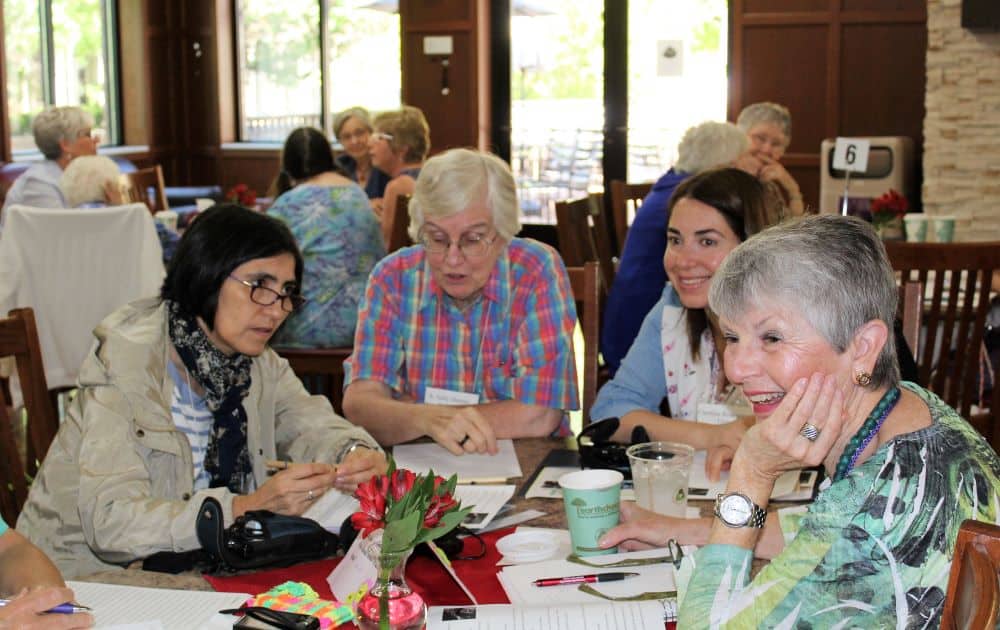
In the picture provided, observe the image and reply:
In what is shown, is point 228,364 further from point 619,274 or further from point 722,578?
point 619,274

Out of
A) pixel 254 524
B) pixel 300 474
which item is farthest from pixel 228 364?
pixel 254 524

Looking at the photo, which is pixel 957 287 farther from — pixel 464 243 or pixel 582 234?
pixel 582 234

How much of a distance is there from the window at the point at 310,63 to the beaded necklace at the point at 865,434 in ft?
29.9

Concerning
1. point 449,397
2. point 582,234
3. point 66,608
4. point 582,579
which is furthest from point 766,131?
point 66,608

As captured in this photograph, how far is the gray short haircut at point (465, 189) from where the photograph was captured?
2.75 metres

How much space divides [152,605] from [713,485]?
100 centimetres

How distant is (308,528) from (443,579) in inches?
8.7

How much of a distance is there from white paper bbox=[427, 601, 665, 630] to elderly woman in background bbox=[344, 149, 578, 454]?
1.13 m

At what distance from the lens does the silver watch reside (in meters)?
1.42

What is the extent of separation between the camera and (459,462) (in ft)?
7.57

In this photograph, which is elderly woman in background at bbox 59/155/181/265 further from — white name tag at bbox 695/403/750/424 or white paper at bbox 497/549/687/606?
white paper at bbox 497/549/687/606

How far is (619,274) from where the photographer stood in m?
4.05

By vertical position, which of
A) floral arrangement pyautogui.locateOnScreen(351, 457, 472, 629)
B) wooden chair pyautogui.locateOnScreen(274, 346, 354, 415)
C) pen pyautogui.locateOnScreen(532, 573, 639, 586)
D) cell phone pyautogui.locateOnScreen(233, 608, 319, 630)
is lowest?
wooden chair pyautogui.locateOnScreen(274, 346, 354, 415)

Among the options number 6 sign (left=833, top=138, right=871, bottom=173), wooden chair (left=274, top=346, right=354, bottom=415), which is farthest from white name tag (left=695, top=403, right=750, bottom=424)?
number 6 sign (left=833, top=138, right=871, bottom=173)
